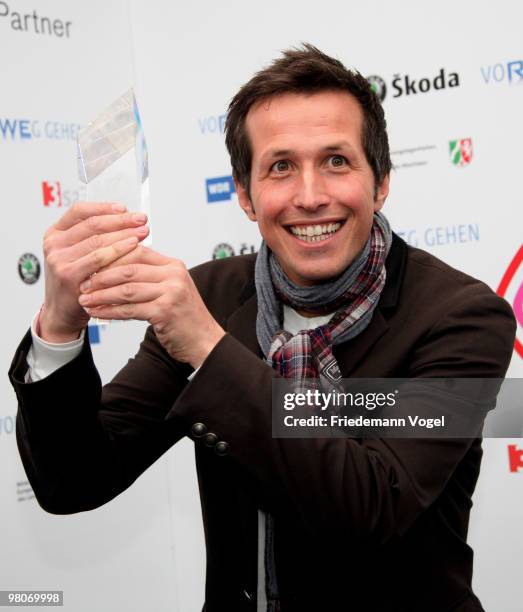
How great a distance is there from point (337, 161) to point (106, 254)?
26.6 inches

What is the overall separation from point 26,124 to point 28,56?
10.6 inches

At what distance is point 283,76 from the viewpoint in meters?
1.68

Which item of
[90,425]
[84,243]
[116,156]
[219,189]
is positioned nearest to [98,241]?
[84,243]

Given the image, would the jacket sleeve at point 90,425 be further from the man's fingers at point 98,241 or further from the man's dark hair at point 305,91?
the man's dark hair at point 305,91

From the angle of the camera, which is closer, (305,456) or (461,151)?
(305,456)

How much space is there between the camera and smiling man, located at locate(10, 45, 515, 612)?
1250 mm

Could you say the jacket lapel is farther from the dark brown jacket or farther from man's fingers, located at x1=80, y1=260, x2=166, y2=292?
man's fingers, located at x1=80, y1=260, x2=166, y2=292

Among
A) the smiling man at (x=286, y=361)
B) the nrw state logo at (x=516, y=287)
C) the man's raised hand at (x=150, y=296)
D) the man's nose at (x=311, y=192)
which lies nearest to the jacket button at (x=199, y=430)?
the smiling man at (x=286, y=361)

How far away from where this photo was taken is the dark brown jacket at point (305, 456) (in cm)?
126

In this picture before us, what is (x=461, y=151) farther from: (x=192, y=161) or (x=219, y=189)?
(x=192, y=161)

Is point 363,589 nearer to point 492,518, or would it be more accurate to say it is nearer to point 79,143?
point 79,143

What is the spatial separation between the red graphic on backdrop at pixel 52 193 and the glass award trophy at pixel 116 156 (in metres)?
2.06

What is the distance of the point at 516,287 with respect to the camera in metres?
2.83

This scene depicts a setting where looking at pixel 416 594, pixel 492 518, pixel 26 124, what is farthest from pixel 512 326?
pixel 26 124
